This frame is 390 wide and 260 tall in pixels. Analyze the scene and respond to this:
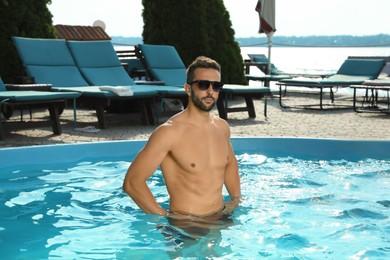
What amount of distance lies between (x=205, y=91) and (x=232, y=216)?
85 centimetres

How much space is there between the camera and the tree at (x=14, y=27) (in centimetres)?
992

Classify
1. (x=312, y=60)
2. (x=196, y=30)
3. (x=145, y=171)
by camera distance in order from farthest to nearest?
(x=312, y=60)
(x=196, y=30)
(x=145, y=171)

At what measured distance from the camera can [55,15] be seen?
10852 millimetres

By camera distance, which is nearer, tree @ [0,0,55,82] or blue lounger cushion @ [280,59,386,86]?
tree @ [0,0,55,82]

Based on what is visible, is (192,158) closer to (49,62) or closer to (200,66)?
(200,66)

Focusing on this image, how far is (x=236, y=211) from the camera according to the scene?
3.85 m

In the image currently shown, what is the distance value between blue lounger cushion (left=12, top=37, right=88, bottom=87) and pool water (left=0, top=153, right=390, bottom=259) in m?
3.28

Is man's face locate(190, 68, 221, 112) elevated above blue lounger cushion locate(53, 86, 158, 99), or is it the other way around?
man's face locate(190, 68, 221, 112)

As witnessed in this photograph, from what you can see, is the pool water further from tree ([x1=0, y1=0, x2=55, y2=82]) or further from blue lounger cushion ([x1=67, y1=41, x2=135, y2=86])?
tree ([x1=0, y1=0, x2=55, y2=82])

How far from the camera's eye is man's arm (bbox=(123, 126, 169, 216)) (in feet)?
10.3

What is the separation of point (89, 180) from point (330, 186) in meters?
1.95

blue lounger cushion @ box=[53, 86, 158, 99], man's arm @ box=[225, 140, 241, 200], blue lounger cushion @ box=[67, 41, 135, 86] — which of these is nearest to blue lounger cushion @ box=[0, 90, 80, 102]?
blue lounger cushion @ box=[53, 86, 158, 99]

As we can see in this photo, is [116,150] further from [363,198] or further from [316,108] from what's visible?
[316,108]

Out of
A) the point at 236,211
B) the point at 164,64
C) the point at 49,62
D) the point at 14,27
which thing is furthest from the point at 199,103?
the point at 14,27
